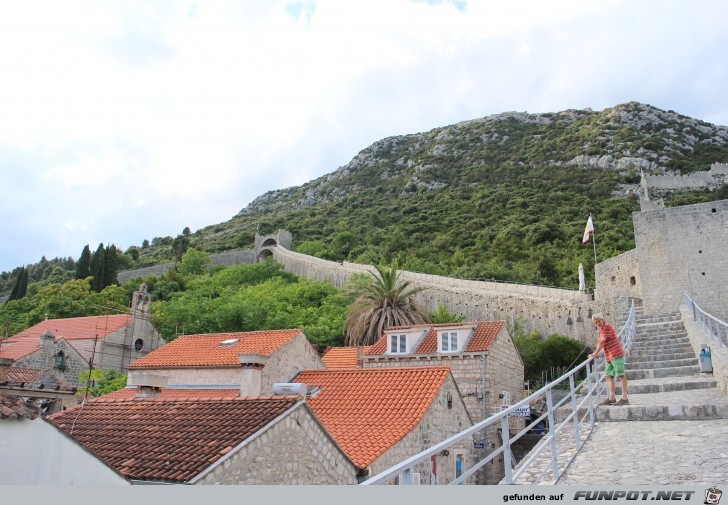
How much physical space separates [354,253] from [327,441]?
5330 centimetres

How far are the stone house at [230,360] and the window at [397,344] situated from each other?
3.21m

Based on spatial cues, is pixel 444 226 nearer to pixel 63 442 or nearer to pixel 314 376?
pixel 314 376

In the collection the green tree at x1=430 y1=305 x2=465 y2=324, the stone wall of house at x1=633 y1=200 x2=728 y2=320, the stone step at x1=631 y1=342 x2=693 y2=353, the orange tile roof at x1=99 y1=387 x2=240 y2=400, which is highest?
the stone wall of house at x1=633 y1=200 x2=728 y2=320

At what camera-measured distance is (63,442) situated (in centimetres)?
759

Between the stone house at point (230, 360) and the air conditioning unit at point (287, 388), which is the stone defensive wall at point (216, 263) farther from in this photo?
the air conditioning unit at point (287, 388)

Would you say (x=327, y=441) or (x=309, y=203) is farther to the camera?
(x=309, y=203)

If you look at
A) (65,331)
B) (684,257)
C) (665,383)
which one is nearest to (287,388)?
(665,383)

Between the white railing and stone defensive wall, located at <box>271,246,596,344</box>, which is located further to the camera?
stone defensive wall, located at <box>271,246,596,344</box>

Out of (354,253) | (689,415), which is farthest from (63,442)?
(354,253)

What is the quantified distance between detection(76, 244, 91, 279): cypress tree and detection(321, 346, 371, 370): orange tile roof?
4627cm

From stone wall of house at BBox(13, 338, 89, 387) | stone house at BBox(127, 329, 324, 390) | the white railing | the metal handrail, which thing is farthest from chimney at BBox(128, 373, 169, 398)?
stone wall of house at BBox(13, 338, 89, 387)

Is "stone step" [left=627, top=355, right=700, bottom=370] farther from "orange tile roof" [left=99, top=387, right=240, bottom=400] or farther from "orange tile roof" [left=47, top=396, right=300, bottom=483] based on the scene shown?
"orange tile roof" [left=99, top=387, right=240, bottom=400]

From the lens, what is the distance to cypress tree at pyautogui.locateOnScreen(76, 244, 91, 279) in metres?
62.0

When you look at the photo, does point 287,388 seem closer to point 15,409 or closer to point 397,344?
point 15,409
